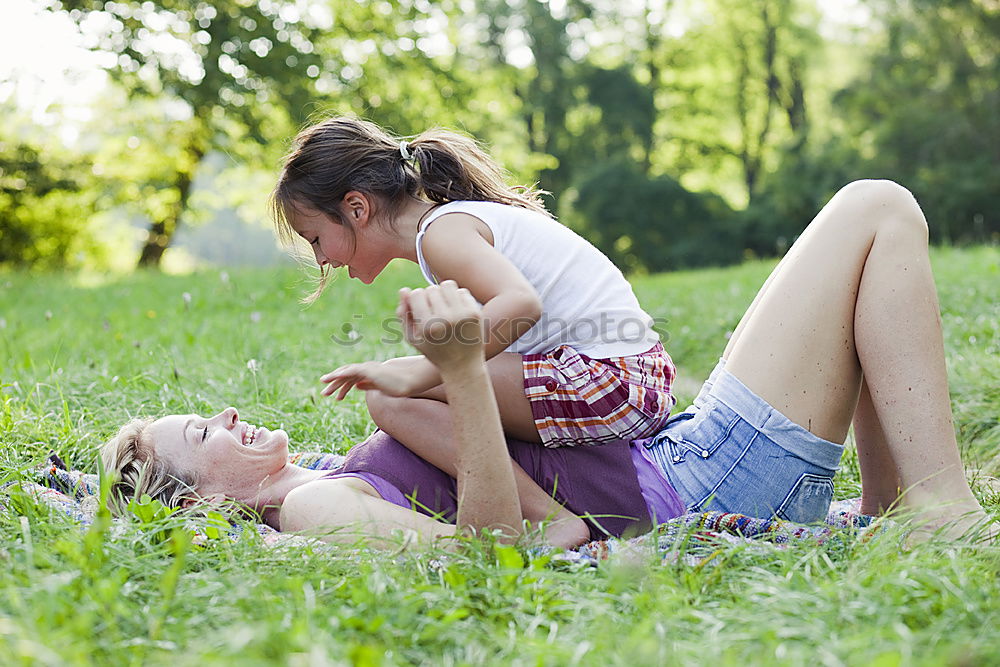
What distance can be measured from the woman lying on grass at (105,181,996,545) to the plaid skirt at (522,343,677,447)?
0.10 m

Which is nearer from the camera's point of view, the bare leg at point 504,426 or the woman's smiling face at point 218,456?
the bare leg at point 504,426

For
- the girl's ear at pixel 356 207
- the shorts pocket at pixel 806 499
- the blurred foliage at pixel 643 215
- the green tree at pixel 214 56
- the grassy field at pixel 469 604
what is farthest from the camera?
the blurred foliage at pixel 643 215

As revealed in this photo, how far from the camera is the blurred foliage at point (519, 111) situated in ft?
49.0

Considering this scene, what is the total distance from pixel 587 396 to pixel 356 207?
92 cm

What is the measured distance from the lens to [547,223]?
7.91 ft

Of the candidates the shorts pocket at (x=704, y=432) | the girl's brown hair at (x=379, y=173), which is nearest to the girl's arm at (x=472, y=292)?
→ the girl's brown hair at (x=379, y=173)

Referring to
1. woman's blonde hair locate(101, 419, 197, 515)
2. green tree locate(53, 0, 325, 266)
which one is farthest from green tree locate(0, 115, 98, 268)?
woman's blonde hair locate(101, 419, 197, 515)

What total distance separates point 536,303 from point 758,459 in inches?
27.0

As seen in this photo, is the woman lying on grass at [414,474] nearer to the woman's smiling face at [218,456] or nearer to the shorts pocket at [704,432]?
the woman's smiling face at [218,456]

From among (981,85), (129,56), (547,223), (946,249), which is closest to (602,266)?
(547,223)

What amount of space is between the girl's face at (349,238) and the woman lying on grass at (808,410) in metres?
0.59

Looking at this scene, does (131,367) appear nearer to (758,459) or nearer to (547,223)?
(547,223)

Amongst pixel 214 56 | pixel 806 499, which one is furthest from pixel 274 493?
pixel 214 56

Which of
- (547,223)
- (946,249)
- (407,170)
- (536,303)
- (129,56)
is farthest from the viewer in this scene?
(129,56)
